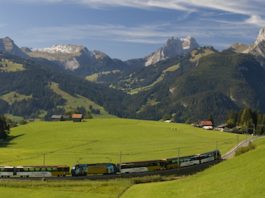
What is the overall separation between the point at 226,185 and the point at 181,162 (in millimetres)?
52198

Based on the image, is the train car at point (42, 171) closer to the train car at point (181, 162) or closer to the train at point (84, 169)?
the train at point (84, 169)

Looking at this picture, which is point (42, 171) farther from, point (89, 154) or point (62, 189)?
point (89, 154)

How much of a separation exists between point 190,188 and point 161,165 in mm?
43421

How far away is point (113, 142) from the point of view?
187750 mm

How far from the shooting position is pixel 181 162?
121188 mm

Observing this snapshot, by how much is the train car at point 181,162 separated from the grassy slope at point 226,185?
96.6 ft

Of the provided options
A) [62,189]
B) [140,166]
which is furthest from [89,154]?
[62,189]

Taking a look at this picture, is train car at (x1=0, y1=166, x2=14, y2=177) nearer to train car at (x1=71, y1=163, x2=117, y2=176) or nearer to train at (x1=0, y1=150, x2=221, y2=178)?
train at (x1=0, y1=150, x2=221, y2=178)

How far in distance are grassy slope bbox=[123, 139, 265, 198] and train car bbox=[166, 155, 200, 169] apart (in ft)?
96.6

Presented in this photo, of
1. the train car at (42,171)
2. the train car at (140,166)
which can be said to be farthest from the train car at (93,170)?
the train car at (42,171)

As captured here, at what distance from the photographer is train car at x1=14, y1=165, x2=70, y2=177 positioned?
113875mm

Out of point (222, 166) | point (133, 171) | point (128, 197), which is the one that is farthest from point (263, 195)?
point (133, 171)

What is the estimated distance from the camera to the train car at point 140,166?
115m

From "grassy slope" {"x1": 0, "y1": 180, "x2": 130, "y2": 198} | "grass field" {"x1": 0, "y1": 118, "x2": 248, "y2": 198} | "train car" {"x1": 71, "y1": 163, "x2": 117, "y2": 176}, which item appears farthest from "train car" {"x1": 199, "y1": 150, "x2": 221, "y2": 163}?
"grassy slope" {"x1": 0, "y1": 180, "x2": 130, "y2": 198}
